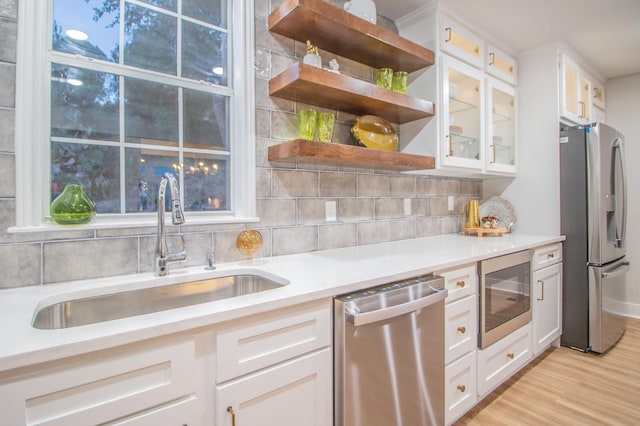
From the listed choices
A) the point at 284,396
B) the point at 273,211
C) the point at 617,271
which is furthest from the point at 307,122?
the point at 617,271

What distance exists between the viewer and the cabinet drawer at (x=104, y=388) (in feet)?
2.15

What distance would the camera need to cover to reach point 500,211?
2828mm

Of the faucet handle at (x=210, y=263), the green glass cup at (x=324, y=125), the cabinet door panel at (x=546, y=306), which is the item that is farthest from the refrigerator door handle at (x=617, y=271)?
the faucet handle at (x=210, y=263)

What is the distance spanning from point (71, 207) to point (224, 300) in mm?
679

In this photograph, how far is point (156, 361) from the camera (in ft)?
2.60

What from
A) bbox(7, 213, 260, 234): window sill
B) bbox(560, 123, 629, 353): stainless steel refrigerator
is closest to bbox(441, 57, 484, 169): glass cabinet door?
bbox(560, 123, 629, 353): stainless steel refrigerator

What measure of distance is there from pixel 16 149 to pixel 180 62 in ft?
2.39

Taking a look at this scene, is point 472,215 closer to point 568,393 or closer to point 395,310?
point 568,393

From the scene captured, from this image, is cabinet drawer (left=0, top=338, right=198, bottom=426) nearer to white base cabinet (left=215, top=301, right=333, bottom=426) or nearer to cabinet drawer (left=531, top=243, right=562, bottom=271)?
white base cabinet (left=215, top=301, right=333, bottom=426)

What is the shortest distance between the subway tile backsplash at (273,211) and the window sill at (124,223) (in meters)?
0.02

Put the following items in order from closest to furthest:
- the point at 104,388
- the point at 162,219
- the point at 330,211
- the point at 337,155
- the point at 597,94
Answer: the point at 104,388, the point at 162,219, the point at 337,155, the point at 330,211, the point at 597,94

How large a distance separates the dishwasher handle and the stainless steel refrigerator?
1.74m

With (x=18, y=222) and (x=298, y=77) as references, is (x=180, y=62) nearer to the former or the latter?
(x=298, y=77)

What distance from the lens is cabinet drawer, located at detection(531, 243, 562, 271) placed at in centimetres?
221
